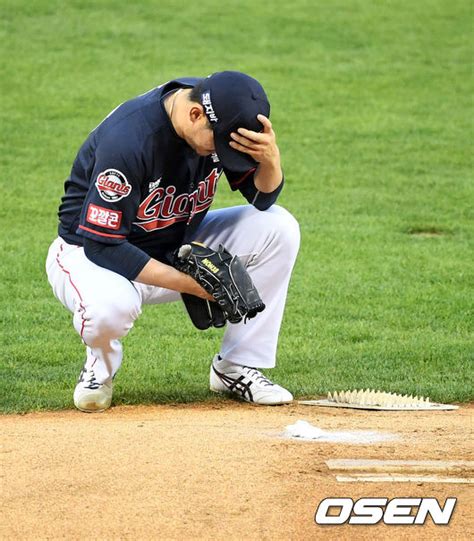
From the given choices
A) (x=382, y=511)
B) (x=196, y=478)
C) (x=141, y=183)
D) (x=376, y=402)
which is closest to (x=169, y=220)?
(x=141, y=183)

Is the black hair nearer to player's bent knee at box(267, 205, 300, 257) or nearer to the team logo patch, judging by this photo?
the team logo patch

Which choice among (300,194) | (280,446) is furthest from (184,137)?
(300,194)

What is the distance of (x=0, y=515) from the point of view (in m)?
3.96

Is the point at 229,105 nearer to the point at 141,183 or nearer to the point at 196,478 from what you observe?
the point at 141,183

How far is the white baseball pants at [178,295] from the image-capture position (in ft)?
17.7

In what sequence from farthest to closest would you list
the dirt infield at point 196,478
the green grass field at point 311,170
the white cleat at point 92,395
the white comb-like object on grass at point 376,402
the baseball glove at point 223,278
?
the green grass field at point 311,170
the white comb-like object on grass at point 376,402
the white cleat at point 92,395
the baseball glove at point 223,278
the dirt infield at point 196,478

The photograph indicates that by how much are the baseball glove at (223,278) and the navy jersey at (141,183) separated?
27 centimetres

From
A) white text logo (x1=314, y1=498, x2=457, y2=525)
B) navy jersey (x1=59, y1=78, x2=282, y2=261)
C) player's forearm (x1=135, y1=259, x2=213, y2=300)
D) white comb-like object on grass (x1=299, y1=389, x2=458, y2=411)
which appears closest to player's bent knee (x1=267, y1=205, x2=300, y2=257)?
navy jersey (x1=59, y1=78, x2=282, y2=261)

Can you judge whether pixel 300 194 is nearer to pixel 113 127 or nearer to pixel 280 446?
pixel 113 127

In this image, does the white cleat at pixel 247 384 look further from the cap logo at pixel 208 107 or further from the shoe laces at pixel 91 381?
the cap logo at pixel 208 107

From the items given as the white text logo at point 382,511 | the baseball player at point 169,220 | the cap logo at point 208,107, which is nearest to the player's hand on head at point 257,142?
the baseball player at point 169,220

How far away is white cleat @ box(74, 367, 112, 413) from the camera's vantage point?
18.5 ft

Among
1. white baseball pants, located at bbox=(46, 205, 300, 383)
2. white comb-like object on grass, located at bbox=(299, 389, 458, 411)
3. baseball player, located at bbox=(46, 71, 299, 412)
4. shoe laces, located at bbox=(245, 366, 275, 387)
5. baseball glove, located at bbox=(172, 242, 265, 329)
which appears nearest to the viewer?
baseball player, located at bbox=(46, 71, 299, 412)

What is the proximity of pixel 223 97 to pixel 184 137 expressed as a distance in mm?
344
